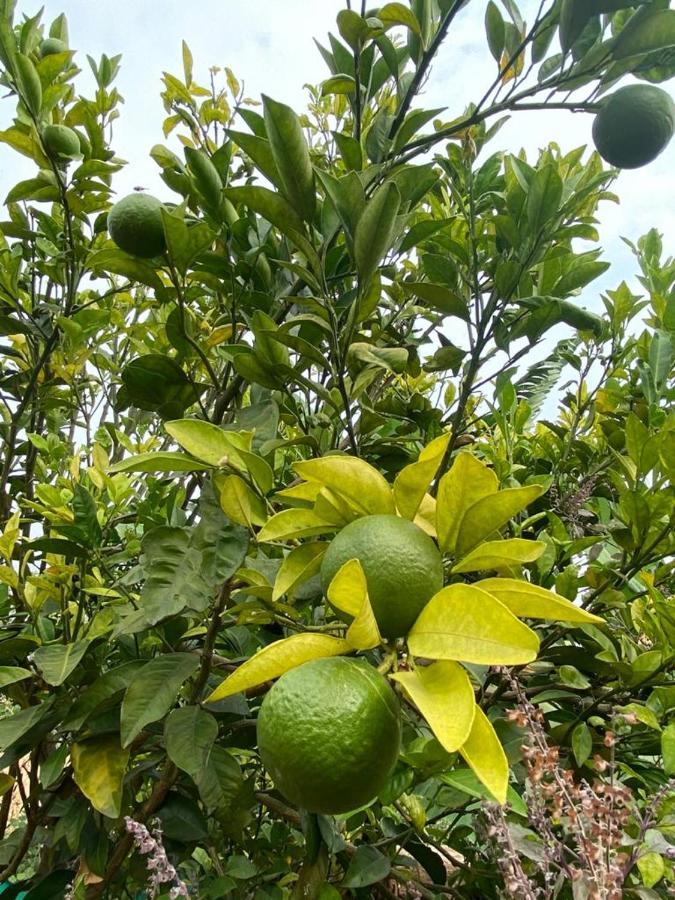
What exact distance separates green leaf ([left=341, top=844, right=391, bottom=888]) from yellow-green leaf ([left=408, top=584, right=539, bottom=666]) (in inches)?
24.8

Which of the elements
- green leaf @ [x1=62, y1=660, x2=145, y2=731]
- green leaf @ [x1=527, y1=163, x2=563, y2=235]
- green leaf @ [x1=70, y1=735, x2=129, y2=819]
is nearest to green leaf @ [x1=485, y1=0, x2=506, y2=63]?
green leaf @ [x1=527, y1=163, x2=563, y2=235]

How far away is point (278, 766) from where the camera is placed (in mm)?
594

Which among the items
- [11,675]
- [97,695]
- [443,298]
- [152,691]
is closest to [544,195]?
[443,298]

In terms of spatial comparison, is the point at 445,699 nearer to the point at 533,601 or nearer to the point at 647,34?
the point at 533,601

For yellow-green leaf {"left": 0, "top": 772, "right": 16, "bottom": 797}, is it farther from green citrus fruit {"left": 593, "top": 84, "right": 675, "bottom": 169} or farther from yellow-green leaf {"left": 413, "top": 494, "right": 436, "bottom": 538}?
green citrus fruit {"left": 593, "top": 84, "right": 675, "bottom": 169}

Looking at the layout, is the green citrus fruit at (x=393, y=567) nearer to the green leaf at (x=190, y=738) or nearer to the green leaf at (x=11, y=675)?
the green leaf at (x=190, y=738)

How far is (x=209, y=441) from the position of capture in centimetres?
80

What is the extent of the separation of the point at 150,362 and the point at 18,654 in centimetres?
58

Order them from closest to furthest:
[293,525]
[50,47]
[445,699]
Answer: [445,699]
[293,525]
[50,47]

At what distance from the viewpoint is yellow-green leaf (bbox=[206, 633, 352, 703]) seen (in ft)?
1.91

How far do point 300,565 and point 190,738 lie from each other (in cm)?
33

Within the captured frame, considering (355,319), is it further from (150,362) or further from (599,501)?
(599,501)

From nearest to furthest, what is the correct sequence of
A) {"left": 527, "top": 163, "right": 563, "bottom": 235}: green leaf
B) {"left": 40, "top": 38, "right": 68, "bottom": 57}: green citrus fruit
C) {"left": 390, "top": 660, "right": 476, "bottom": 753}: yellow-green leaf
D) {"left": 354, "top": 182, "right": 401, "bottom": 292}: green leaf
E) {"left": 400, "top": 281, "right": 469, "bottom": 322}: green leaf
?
{"left": 390, "top": 660, "right": 476, "bottom": 753}: yellow-green leaf
{"left": 354, "top": 182, "right": 401, "bottom": 292}: green leaf
{"left": 527, "top": 163, "right": 563, "bottom": 235}: green leaf
{"left": 400, "top": 281, "right": 469, "bottom": 322}: green leaf
{"left": 40, "top": 38, "right": 68, "bottom": 57}: green citrus fruit

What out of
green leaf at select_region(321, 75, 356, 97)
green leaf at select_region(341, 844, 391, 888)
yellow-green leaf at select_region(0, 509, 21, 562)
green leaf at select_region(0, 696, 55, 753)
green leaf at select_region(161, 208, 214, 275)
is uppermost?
green leaf at select_region(321, 75, 356, 97)
